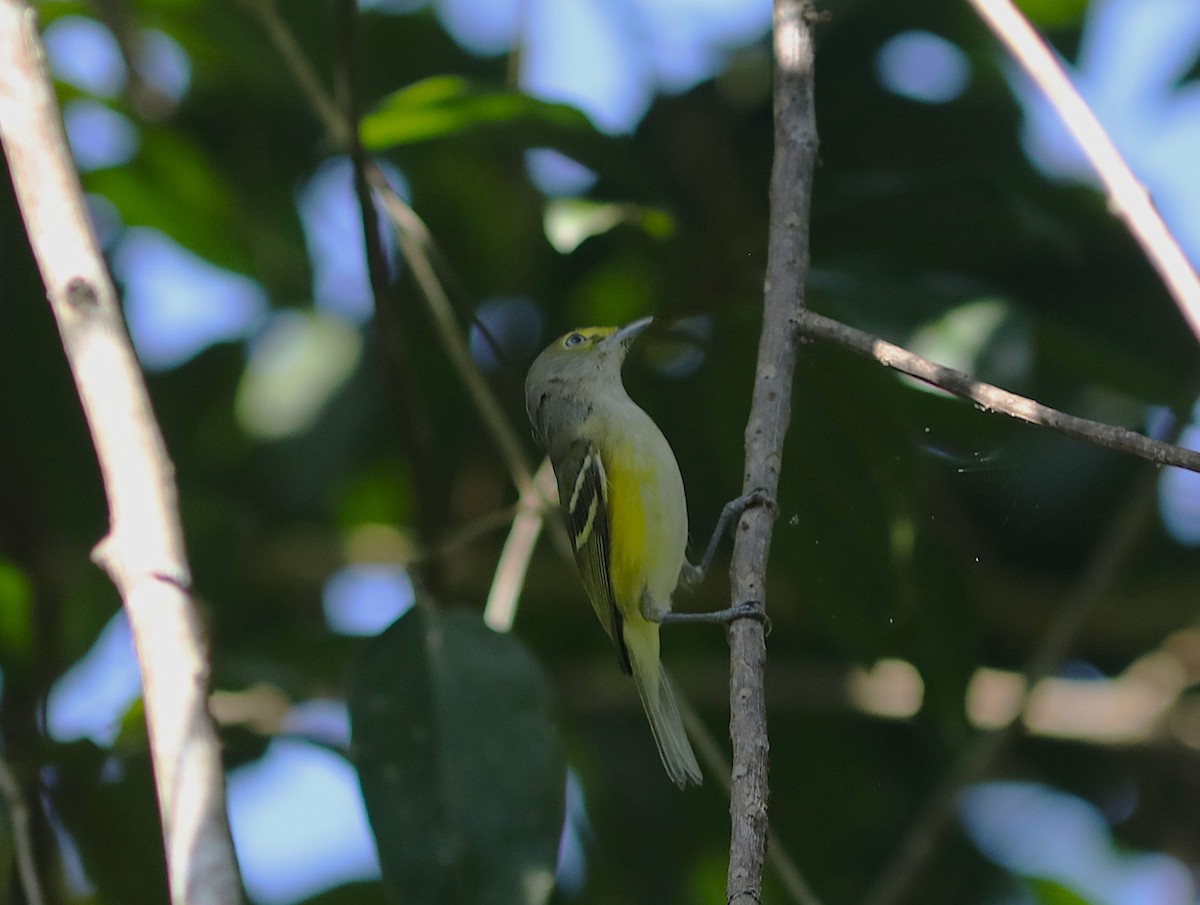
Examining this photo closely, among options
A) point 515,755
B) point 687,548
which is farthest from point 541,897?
point 687,548

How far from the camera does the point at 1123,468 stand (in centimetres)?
376

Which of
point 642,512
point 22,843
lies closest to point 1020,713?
point 642,512

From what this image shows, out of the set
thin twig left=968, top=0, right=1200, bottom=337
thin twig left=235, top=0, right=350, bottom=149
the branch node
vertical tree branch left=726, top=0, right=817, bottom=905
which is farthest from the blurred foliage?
the branch node

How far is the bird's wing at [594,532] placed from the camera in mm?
2922

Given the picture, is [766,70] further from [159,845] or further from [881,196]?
[159,845]

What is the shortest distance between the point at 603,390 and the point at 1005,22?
1571 mm

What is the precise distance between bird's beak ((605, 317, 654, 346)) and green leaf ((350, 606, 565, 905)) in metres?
0.79

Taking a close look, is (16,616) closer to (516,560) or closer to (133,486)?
(516,560)

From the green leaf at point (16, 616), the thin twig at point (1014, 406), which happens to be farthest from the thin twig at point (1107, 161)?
the green leaf at point (16, 616)

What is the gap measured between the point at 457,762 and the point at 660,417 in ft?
4.47

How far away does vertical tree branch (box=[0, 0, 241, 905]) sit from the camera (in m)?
1.29

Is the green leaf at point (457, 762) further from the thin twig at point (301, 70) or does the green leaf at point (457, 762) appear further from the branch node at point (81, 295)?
the thin twig at point (301, 70)

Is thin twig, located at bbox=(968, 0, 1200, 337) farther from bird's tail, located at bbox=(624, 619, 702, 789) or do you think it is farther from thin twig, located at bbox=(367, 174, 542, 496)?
thin twig, located at bbox=(367, 174, 542, 496)

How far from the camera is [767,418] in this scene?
5.71 ft
